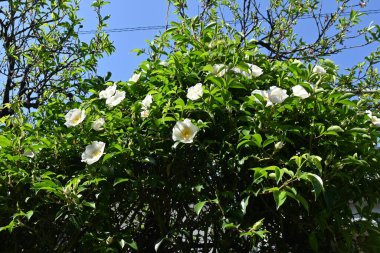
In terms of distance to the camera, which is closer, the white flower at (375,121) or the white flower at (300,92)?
the white flower at (300,92)

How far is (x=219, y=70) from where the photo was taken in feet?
5.65

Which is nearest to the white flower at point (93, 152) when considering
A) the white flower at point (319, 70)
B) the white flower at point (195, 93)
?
the white flower at point (195, 93)

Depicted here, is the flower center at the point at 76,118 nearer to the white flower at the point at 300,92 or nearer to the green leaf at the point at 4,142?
the green leaf at the point at 4,142

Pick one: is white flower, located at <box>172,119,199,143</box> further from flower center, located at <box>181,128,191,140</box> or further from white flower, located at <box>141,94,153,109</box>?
white flower, located at <box>141,94,153,109</box>

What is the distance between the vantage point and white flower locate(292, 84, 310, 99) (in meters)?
1.59

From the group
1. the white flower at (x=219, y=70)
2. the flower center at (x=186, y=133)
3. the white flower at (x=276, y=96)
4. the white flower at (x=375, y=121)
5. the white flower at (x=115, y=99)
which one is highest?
the white flower at (x=219, y=70)

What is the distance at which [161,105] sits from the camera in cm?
174

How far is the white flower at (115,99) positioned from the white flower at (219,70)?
39 centimetres

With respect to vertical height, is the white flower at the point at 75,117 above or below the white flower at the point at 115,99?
below

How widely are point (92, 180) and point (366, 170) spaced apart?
3.29 ft

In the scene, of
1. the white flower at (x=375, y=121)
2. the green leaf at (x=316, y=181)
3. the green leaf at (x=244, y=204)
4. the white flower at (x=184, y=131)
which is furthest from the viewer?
the white flower at (x=375, y=121)

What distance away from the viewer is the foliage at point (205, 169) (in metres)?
1.54

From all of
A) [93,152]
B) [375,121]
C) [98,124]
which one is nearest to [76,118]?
[98,124]

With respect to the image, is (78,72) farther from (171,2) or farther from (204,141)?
(204,141)
